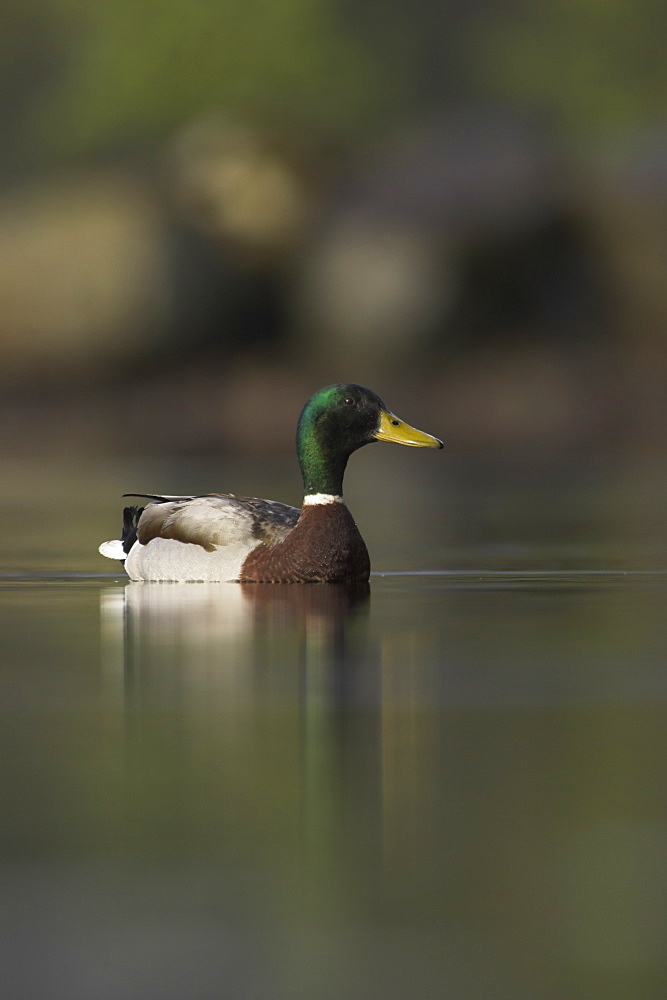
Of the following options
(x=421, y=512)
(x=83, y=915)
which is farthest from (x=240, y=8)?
(x=83, y=915)

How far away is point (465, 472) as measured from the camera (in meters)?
23.8

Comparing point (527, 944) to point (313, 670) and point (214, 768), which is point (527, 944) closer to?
point (214, 768)

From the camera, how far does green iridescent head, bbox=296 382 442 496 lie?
38.2 ft

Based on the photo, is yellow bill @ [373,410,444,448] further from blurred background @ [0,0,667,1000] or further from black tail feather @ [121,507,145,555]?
black tail feather @ [121,507,145,555]

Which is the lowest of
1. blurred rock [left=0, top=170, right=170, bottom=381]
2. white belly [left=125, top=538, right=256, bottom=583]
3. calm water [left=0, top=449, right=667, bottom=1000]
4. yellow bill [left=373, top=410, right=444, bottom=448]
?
calm water [left=0, top=449, right=667, bottom=1000]

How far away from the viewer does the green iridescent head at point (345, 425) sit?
11.6m

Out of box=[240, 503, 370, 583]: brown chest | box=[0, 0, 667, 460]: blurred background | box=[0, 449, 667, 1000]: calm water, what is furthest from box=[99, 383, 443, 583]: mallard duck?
box=[0, 0, 667, 460]: blurred background

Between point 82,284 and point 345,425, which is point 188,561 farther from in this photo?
point 82,284

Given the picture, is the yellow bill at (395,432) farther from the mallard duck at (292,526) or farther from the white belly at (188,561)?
the white belly at (188,561)

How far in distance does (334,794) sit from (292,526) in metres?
6.02

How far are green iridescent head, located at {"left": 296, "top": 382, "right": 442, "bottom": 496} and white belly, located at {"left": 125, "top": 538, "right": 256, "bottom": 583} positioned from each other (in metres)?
0.69

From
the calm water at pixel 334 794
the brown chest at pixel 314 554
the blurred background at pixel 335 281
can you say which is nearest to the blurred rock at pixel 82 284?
the blurred background at pixel 335 281

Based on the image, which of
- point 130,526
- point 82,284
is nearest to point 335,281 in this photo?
point 82,284

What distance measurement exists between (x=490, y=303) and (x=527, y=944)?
34.8 metres
